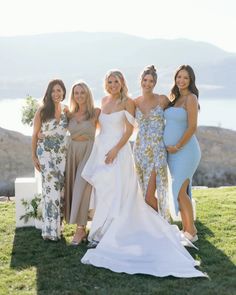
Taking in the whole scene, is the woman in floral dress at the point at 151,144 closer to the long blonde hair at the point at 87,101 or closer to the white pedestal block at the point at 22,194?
the long blonde hair at the point at 87,101

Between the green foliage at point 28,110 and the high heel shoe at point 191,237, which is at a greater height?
the green foliage at point 28,110

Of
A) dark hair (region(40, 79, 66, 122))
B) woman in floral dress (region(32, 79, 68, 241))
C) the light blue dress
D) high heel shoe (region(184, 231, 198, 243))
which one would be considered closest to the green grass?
high heel shoe (region(184, 231, 198, 243))

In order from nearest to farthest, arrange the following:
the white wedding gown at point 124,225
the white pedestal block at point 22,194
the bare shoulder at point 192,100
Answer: the white wedding gown at point 124,225 < the bare shoulder at point 192,100 < the white pedestal block at point 22,194

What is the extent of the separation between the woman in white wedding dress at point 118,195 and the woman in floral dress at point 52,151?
0.36 m

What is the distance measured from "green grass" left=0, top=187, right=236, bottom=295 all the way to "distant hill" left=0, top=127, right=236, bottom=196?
4579mm

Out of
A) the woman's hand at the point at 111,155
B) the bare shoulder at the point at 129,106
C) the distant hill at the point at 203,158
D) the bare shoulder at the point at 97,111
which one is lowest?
the distant hill at the point at 203,158

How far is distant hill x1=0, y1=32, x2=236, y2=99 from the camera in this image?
6944 cm

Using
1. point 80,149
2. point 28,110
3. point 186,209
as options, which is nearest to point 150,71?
point 80,149

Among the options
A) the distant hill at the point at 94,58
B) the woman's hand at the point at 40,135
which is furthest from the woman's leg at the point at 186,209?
the distant hill at the point at 94,58

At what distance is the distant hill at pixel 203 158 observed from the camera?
10836mm

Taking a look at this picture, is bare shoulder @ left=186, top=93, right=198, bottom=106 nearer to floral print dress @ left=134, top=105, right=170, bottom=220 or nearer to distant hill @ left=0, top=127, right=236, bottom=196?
floral print dress @ left=134, top=105, right=170, bottom=220

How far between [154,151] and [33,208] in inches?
69.6

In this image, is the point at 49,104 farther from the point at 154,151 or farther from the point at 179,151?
the point at 179,151

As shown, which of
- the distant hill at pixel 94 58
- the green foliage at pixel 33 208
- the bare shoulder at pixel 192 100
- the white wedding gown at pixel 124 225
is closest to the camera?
the white wedding gown at pixel 124 225
